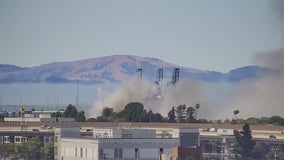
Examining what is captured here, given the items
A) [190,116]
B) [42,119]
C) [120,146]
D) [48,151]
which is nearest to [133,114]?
[42,119]

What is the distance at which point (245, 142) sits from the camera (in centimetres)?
14562

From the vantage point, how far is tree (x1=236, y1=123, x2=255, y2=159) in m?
143

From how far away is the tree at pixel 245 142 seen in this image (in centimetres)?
14315

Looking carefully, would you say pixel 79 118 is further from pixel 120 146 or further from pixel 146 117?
pixel 120 146

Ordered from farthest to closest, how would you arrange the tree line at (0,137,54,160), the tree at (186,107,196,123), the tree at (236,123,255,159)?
the tree at (186,107,196,123) < the tree at (236,123,255,159) < the tree line at (0,137,54,160)

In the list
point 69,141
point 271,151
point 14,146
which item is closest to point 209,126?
point 271,151

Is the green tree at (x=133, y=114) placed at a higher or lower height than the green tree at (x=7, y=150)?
higher

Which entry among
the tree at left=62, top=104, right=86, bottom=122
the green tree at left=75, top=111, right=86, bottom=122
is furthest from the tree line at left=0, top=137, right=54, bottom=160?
the tree at left=62, top=104, right=86, bottom=122

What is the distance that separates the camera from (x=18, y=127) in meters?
166

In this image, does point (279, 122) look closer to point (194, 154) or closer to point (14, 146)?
point (14, 146)

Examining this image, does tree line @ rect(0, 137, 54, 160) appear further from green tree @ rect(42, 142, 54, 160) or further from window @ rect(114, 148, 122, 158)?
window @ rect(114, 148, 122, 158)

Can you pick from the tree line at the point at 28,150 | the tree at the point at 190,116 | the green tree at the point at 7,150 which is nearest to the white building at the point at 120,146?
the tree line at the point at 28,150

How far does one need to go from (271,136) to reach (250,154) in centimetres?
→ 1173

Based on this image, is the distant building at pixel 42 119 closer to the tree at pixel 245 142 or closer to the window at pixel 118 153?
the tree at pixel 245 142
